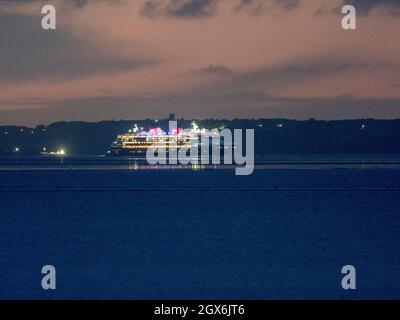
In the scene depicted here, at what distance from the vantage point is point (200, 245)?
64.2 ft

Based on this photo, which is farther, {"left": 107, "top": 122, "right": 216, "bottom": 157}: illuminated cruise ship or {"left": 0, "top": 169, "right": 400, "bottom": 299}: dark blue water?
{"left": 107, "top": 122, "right": 216, "bottom": 157}: illuminated cruise ship

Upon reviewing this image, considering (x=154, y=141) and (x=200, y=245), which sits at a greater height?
(x=154, y=141)

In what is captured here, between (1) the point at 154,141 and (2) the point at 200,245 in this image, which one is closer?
(2) the point at 200,245

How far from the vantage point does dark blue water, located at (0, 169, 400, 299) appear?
548 inches

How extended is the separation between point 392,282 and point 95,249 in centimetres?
734

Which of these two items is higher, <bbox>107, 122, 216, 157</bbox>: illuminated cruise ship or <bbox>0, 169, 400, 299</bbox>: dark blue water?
<bbox>107, 122, 216, 157</bbox>: illuminated cruise ship

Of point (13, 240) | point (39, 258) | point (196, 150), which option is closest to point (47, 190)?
point (13, 240)

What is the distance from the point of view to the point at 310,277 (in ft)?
48.7

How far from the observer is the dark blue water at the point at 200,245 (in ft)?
45.6

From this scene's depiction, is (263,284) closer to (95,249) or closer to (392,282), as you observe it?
(392,282)
